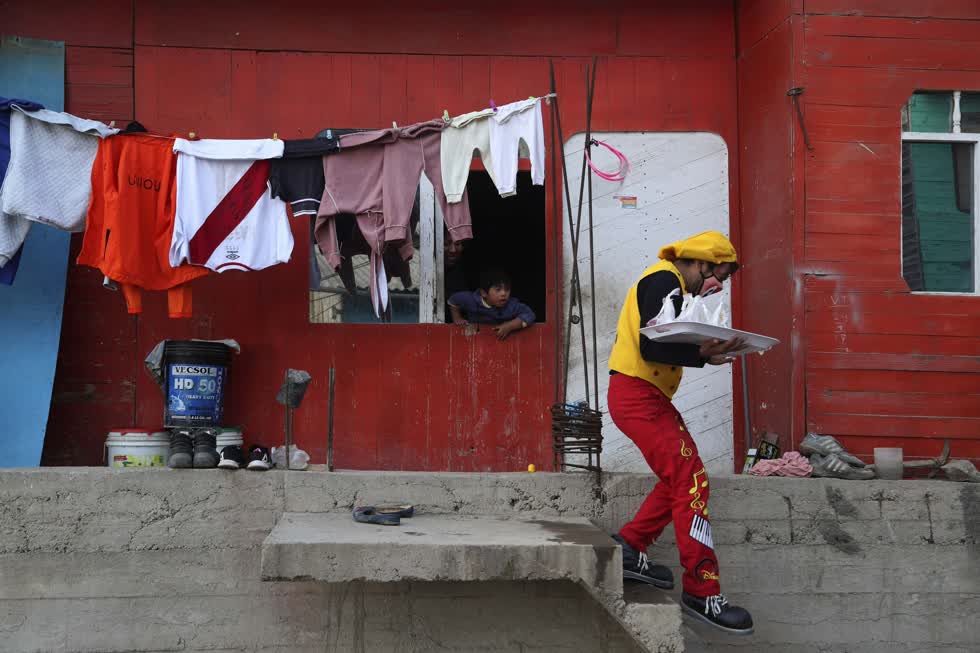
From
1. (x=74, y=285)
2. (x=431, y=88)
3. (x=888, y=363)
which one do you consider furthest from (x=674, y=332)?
(x=74, y=285)

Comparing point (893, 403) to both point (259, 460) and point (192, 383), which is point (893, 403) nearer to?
point (259, 460)

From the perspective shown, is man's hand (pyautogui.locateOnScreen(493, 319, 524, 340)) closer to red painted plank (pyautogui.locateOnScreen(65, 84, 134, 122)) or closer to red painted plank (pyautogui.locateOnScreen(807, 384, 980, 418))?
red painted plank (pyautogui.locateOnScreen(807, 384, 980, 418))

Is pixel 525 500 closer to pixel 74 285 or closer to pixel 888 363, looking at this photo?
pixel 888 363

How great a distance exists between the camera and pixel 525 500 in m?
5.69

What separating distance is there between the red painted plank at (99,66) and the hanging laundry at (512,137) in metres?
2.56

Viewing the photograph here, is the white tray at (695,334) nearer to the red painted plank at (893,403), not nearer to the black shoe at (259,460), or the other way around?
the red painted plank at (893,403)

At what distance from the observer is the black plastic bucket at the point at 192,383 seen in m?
6.11

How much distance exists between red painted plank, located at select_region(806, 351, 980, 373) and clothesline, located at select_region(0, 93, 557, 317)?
213cm

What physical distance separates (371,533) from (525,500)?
1.10 m

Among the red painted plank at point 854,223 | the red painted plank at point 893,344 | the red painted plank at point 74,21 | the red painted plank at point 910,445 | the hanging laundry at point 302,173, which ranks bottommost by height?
the red painted plank at point 910,445

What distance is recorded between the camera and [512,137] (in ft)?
19.8

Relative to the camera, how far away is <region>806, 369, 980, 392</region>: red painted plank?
6320 millimetres

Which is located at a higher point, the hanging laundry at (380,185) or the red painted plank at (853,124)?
the red painted plank at (853,124)

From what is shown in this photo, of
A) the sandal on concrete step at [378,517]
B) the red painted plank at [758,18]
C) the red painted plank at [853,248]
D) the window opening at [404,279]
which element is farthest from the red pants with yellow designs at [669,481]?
the red painted plank at [758,18]
